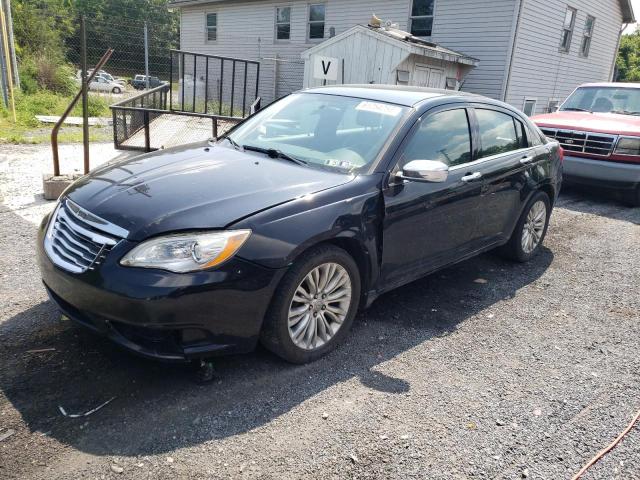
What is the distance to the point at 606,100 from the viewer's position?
942 cm

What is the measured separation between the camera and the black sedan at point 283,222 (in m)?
2.73

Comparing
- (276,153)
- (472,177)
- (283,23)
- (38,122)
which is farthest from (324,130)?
(283,23)

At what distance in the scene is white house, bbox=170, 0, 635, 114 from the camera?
1427cm

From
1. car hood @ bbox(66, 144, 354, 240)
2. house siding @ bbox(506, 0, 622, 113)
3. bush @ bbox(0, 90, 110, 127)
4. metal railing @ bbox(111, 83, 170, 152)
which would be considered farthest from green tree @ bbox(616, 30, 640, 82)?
car hood @ bbox(66, 144, 354, 240)

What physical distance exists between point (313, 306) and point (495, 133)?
2537 mm

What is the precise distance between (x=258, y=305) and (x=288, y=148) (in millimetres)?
1416

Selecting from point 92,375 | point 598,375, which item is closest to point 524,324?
point 598,375

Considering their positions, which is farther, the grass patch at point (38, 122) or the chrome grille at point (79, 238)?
the grass patch at point (38, 122)

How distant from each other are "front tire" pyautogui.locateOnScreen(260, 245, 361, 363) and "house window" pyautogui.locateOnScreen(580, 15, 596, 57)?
1833 centimetres

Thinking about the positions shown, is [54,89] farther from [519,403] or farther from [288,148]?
[519,403]

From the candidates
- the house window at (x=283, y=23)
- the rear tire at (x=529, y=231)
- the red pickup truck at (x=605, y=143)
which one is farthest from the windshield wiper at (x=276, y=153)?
the house window at (x=283, y=23)

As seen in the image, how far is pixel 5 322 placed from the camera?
11.5ft

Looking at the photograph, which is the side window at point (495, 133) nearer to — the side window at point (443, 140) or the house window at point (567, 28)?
the side window at point (443, 140)

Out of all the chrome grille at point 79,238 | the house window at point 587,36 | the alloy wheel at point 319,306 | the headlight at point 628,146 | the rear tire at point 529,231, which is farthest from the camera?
the house window at point 587,36
